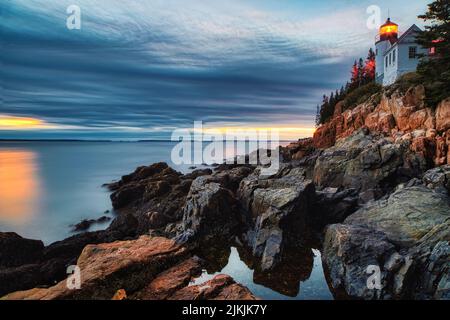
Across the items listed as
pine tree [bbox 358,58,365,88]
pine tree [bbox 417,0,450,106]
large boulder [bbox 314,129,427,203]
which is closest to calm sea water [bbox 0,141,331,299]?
large boulder [bbox 314,129,427,203]

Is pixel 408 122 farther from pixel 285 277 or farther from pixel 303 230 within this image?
pixel 285 277

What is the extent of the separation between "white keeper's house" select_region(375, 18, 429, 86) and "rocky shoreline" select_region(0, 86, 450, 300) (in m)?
10.4

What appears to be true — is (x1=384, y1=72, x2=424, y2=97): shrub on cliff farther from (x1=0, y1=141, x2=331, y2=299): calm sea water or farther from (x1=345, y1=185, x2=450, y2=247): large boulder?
(x1=0, y1=141, x2=331, y2=299): calm sea water

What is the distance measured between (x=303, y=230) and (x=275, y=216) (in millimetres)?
1925

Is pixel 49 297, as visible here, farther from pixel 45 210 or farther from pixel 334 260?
pixel 45 210

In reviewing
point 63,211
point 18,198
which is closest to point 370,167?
point 63,211

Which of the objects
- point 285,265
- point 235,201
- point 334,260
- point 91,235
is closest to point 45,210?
point 91,235

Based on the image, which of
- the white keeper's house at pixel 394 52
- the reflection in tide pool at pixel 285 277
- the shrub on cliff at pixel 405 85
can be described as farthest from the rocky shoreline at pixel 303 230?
the white keeper's house at pixel 394 52

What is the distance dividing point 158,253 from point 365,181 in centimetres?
1551

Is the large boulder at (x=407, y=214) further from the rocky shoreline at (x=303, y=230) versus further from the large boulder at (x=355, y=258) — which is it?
the large boulder at (x=355, y=258)

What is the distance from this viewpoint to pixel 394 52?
119ft

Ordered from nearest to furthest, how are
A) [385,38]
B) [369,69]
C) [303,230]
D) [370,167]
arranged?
[303,230]
[370,167]
[385,38]
[369,69]

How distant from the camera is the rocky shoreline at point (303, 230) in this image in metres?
10.6
